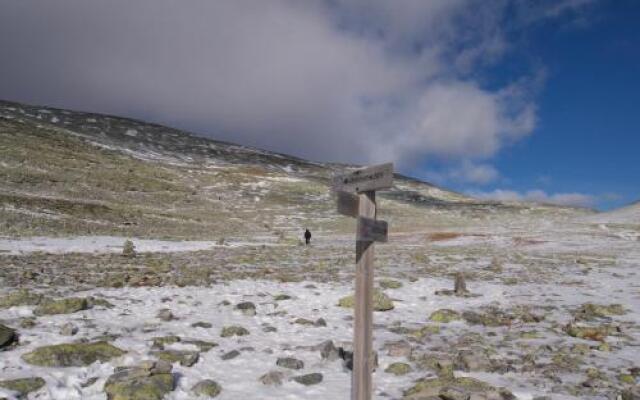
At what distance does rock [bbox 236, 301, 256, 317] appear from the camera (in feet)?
43.9

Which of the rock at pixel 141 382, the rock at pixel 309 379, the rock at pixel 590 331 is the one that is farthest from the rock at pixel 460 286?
the rock at pixel 141 382

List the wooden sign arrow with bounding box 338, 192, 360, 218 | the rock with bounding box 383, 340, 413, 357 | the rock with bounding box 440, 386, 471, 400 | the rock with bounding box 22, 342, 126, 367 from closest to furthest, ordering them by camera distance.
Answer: the wooden sign arrow with bounding box 338, 192, 360, 218
the rock with bounding box 440, 386, 471, 400
the rock with bounding box 22, 342, 126, 367
the rock with bounding box 383, 340, 413, 357

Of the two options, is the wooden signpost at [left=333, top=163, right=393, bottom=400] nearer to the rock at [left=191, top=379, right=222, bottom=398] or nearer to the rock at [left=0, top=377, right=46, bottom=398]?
the rock at [left=191, top=379, right=222, bottom=398]

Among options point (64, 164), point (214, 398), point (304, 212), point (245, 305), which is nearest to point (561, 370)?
point (214, 398)

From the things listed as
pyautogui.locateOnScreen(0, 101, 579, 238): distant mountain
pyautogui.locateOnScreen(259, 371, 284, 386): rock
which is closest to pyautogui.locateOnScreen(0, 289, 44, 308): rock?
pyautogui.locateOnScreen(259, 371, 284, 386): rock

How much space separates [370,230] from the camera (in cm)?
692

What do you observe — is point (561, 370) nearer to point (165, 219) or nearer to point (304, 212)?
point (165, 219)

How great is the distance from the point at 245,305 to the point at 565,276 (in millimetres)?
16652

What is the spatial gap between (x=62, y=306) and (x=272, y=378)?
6057 mm

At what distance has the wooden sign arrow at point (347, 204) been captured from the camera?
7154 mm

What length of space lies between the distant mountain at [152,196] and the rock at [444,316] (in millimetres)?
5786

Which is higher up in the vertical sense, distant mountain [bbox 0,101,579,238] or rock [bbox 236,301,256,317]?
distant mountain [bbox 0,101,579,238]

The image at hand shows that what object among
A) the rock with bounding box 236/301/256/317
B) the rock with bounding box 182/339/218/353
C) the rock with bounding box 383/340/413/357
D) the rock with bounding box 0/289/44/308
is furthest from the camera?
the rock with bounding box 236/301/256/317

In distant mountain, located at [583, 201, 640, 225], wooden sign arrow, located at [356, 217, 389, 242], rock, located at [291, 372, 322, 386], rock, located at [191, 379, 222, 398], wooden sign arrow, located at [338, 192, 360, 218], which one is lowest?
rock, located at [191, 379, 222, 398]
